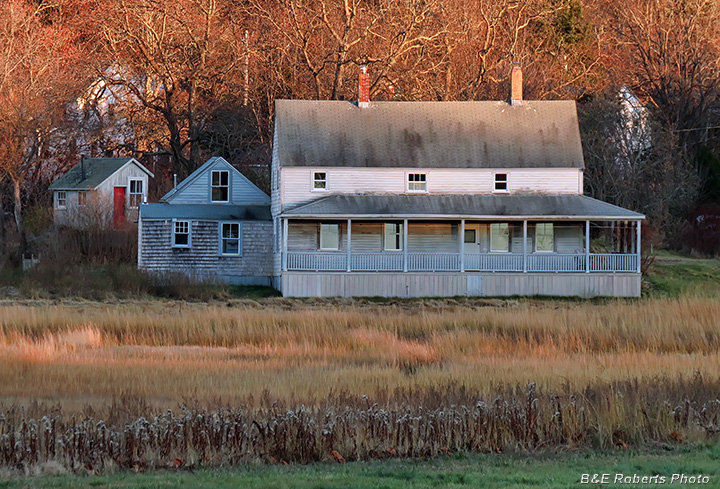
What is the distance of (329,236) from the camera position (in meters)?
40.0

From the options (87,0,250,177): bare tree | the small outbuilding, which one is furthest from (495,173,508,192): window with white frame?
the small outbuilding

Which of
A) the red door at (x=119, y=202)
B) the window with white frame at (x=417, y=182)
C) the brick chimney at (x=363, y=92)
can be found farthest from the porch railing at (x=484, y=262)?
the red door at (x=119, y=202)

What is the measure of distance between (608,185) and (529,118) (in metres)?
12.2

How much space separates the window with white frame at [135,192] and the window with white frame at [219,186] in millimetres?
10832

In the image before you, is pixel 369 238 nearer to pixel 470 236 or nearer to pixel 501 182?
pixel 470 236

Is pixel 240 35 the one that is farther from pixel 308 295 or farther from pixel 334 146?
pixel 308 295

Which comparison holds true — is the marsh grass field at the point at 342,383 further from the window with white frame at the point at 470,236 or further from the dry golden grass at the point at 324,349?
the window with white frame at the point at 470,236

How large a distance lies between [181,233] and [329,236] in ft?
19.5

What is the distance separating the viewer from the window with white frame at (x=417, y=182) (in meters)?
40.7

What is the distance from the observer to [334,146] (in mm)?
40688

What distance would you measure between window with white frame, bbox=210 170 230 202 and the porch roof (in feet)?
16.3

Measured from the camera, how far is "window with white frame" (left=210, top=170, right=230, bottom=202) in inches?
1670

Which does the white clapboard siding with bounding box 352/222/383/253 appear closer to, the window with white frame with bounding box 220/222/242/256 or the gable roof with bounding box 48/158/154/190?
the window with white frame with bounding box 220/222/242/256

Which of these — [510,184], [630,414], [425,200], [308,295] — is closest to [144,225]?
[308,295]
